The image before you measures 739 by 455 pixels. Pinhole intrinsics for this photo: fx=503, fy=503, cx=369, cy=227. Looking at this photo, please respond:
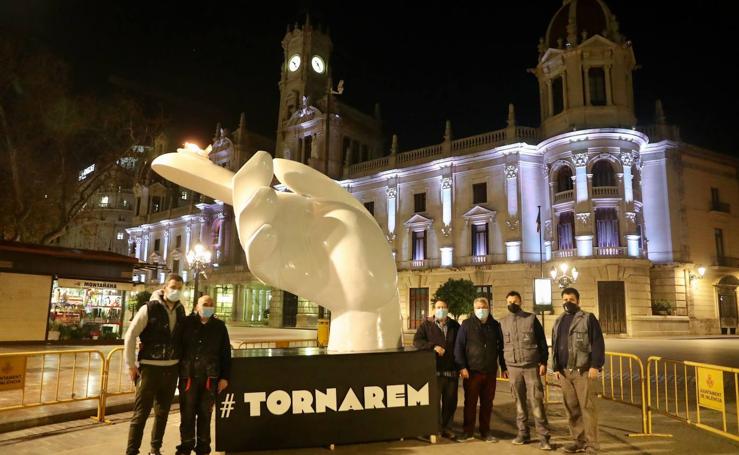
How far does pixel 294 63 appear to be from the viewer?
43.2 m

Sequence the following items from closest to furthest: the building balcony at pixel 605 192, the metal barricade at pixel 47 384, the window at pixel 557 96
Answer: the metal barricade at pixel 47 384 → the building balcony at pixel 605 192 → the window at pixel 557 96

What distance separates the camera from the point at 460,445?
19.8 ft

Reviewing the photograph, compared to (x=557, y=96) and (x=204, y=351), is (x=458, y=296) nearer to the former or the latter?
(x=557, y=96)

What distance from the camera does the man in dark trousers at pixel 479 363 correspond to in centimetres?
638

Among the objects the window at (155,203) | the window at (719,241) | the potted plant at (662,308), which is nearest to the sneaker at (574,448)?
the potted plant at (662,308)

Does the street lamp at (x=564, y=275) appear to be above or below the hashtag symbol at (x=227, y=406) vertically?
above

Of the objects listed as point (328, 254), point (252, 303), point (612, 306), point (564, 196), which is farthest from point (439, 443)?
point (252, 303)

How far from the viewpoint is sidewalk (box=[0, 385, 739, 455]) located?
5.79 meters

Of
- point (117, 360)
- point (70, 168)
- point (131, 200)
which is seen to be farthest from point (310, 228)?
point (131, 200)

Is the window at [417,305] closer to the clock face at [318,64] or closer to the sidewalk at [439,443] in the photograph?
the clock face at [318,64]

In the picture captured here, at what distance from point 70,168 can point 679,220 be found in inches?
1195

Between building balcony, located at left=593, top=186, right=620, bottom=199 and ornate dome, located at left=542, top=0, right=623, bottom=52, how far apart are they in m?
8.63

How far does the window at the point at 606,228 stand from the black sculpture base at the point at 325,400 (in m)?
23.6

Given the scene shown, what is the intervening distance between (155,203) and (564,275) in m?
48.4
